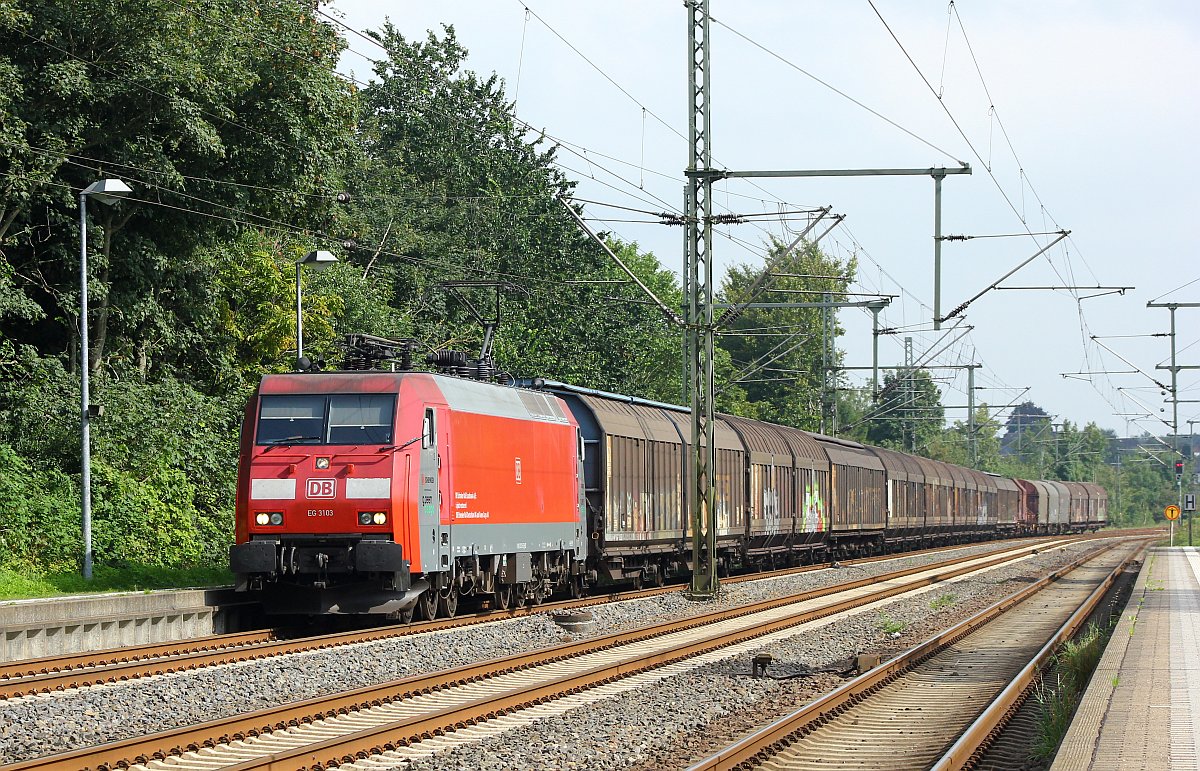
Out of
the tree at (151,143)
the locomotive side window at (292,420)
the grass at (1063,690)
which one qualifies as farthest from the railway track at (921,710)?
the tree at (151,143)

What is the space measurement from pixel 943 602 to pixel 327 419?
13.4 meters

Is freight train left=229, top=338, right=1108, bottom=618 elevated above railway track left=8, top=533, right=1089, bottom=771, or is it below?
above

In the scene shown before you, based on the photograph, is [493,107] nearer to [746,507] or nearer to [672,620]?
[746,507]

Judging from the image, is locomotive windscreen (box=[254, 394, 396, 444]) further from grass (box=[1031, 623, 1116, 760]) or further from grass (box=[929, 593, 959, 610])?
grass (box=[929, 593, 959, 610])

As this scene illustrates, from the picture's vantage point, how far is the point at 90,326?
31250 mm

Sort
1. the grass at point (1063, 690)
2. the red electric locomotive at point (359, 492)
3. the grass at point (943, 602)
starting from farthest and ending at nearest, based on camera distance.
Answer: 1. the grass at point (943, 602)
2. the red electric locomotive at point (359, 492)
3. the grass at point (1063, 690)

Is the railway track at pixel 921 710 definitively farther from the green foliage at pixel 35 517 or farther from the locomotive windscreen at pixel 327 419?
the green foliage at pixel 35 517

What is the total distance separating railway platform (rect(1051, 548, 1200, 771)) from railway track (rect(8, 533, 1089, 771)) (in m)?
4.84

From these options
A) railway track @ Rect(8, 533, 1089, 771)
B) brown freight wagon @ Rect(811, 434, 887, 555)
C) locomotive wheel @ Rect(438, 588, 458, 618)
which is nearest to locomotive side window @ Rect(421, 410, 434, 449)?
locomotive wheel @ Rect(438, 588, 458, 618)

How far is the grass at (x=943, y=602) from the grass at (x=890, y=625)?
275 centimetres

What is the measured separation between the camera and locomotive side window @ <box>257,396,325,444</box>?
61.4ft

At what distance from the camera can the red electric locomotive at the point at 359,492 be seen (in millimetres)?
18125

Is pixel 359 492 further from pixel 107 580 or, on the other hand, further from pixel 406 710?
pixel 107 580

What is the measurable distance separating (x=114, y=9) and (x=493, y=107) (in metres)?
37.9
